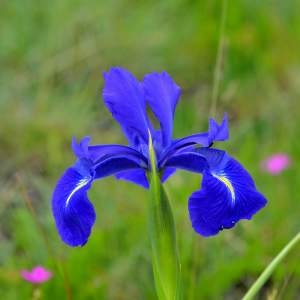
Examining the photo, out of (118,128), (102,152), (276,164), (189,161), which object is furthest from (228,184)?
(118,128)

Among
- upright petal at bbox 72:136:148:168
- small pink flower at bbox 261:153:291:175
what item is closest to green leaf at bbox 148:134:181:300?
upright petal at bbox 72:136:148:168

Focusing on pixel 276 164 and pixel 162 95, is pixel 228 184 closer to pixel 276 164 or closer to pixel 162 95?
pixel 162 95

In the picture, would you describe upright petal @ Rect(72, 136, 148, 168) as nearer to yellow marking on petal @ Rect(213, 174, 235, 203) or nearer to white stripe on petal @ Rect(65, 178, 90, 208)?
white stripe on petal @ Rect(65, 178, 90, 208)

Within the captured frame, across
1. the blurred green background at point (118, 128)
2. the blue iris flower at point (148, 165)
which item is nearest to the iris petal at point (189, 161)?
the blue iris flower at point (148, 165)

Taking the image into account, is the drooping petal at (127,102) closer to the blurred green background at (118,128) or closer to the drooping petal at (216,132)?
the drooping petal at (216,132)

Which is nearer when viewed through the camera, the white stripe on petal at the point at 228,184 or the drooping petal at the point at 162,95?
the white stripe on petal at the point at 228,184

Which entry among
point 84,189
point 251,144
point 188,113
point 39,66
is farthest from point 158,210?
point 39,66
